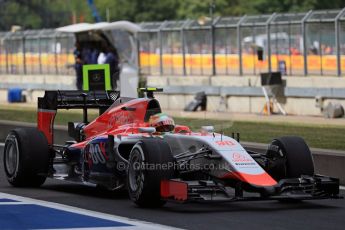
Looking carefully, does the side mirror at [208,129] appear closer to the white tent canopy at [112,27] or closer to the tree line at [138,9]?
the white tent canopy at [112,27]

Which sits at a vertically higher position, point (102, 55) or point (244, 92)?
point (102, 55)

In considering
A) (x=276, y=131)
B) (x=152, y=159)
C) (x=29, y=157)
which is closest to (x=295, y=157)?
(x=152, y=159)

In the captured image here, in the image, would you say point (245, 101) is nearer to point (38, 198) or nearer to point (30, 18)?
point (38, 198)

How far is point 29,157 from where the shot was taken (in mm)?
14016

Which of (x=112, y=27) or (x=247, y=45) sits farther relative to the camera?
(x=112, y=27)

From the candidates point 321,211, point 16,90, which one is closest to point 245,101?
point 16,90

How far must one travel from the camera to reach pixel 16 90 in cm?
4100

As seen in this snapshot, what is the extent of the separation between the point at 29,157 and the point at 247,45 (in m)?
20.6

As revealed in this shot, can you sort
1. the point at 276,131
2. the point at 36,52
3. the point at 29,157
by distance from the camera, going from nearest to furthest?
1. the point at 29,157
2. the point at 276,131
3. the point at 36,52

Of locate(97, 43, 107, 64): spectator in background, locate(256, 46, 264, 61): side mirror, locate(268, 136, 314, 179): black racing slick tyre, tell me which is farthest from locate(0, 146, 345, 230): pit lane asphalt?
locate(256, 46, 264, 61): side mirror

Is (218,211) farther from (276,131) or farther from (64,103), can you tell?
(276,131)

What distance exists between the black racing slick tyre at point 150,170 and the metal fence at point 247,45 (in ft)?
61.2

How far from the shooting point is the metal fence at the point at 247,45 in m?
30.9

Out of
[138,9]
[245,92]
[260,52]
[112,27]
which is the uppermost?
[138,9]
